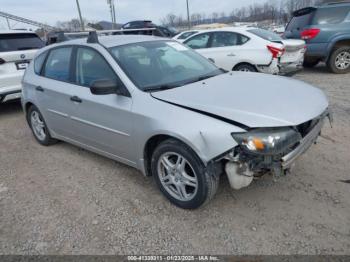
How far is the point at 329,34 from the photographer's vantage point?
8250mm

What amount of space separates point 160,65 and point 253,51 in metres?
4.51

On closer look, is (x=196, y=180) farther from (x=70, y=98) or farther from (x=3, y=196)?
(x=3, y=196)

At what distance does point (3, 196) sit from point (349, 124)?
500 cm

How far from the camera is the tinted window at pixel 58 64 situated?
3.94 metres

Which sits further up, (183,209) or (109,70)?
(109,70)

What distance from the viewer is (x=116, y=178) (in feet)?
12.1

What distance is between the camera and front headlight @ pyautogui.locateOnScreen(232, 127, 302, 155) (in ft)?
7.95

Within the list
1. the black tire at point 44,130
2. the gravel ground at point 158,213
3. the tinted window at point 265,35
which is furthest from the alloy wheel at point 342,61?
the black tire at point 44,130

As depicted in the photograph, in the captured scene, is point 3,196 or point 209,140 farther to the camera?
point 3,196

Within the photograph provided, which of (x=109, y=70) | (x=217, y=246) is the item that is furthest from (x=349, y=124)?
(x=109, y=70)

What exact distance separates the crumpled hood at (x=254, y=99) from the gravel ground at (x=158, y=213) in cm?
93

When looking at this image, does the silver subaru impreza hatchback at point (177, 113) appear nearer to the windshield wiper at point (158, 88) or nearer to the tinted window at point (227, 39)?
the windshield wiper at point (158, 88)

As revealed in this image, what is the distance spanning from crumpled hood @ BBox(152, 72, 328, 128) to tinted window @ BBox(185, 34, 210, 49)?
5.29m

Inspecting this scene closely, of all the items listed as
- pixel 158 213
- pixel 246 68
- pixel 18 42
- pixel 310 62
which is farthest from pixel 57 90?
pixel 310 62
